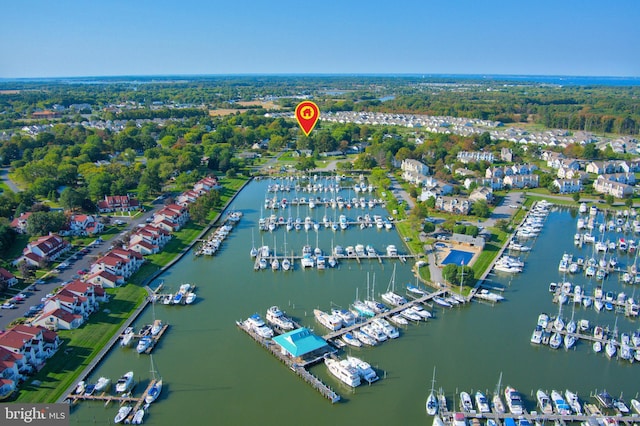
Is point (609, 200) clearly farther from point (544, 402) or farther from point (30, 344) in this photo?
point (30, 344)

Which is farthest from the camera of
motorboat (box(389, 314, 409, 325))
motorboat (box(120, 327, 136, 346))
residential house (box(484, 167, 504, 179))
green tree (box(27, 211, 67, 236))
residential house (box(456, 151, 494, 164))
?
residential house (box(456, 151, 494, 164))

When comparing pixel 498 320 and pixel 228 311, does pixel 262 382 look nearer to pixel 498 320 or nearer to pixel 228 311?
pixel 228 311

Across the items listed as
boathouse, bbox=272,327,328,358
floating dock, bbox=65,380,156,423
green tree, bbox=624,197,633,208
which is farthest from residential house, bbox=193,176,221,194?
green tree, bbox=624,197,633,208

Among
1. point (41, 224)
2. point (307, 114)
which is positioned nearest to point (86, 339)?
point (41, 224)

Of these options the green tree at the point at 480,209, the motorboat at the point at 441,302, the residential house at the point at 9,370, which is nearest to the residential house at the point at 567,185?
the green tree at the point at 480,209

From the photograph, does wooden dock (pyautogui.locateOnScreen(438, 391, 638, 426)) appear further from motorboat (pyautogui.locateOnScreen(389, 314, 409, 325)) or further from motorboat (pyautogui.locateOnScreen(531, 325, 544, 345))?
motorboat (pyautogui.locateOnScreen(389, 314, 409, 325))

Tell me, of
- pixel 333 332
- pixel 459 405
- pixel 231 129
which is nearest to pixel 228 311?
pixel 333 332

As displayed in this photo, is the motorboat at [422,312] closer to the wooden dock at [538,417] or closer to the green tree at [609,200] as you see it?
the wooden dock at [538,417]
